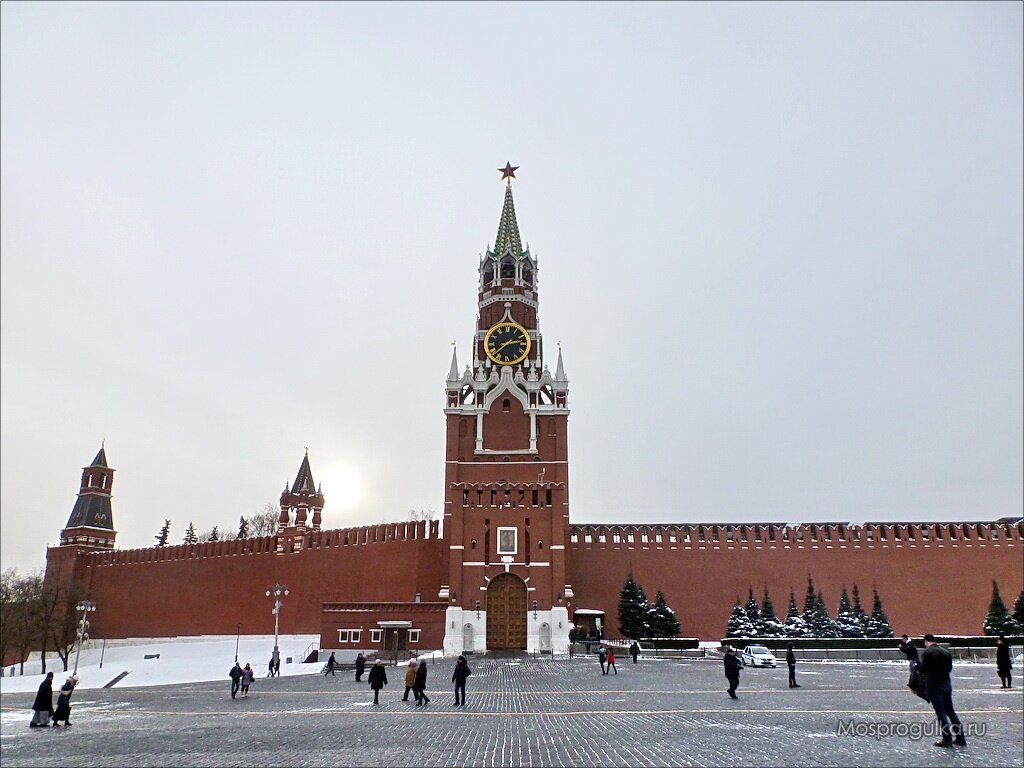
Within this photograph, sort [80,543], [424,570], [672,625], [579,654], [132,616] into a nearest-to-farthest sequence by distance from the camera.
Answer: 1. [579,654]
2. [672,625]
3. [424,570]
4. [132,616]
5. [80,543]

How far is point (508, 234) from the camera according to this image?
53375mm

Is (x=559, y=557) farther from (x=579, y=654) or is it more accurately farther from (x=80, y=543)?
(x=80, y=543)

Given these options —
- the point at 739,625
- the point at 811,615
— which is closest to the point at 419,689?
the point at 739,625

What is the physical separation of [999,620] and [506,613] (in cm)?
2382

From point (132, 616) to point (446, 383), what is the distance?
84.1 feet

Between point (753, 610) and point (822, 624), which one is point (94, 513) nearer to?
point (753, 610)

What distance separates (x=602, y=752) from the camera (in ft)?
31.5

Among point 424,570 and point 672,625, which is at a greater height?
point 424,570

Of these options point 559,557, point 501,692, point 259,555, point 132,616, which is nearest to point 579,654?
point 559,557

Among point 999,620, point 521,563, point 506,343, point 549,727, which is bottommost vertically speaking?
point 549,727

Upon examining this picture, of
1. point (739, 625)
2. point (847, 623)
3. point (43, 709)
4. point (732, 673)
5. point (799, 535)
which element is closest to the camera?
point (43, 709)

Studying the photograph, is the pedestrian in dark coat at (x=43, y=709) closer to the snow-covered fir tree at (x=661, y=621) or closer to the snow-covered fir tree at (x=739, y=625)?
the snow-covered fir tree at (x=661, y=621)

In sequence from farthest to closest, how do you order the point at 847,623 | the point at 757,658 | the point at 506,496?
the point at 506,496, the point at 847,623, the point at 757,658

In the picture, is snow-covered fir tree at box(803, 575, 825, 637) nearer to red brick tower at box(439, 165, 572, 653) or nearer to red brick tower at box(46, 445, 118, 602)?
red brick tower at box(439, 165, 572, 653)
